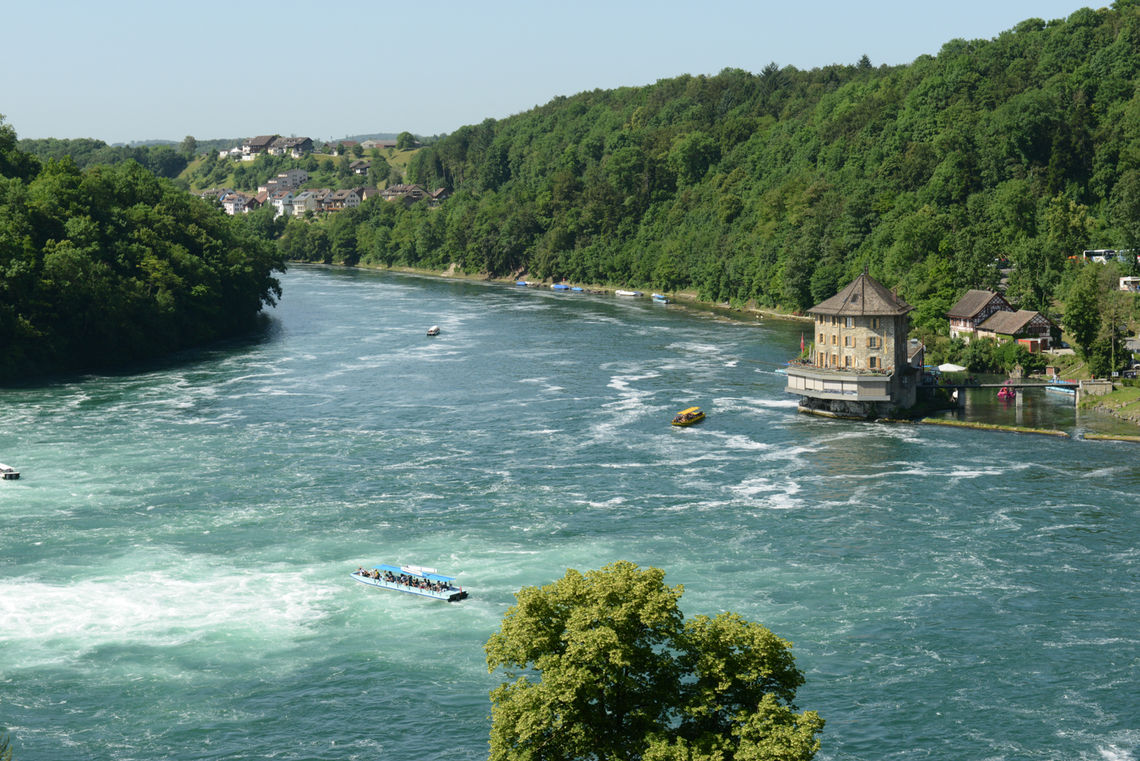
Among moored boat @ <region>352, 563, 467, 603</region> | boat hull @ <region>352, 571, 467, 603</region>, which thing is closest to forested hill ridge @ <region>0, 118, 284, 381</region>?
moored boat @ <region>352, 563, 467, 603</region>

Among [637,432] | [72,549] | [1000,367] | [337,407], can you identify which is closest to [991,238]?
[1000,367]

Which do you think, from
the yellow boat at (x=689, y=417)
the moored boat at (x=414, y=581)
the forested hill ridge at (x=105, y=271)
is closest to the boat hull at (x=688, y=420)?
the yellow boat at (x=689, y=417)

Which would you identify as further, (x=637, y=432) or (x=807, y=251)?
(x=807, y=251)

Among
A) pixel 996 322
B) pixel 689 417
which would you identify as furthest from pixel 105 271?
pixel 996 322

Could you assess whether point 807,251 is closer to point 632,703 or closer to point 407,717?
point 407,717

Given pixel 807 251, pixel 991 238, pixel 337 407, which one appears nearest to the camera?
pixel 337 407

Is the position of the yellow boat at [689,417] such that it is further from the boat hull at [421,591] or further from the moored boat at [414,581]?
the boat hull at [421,591]
